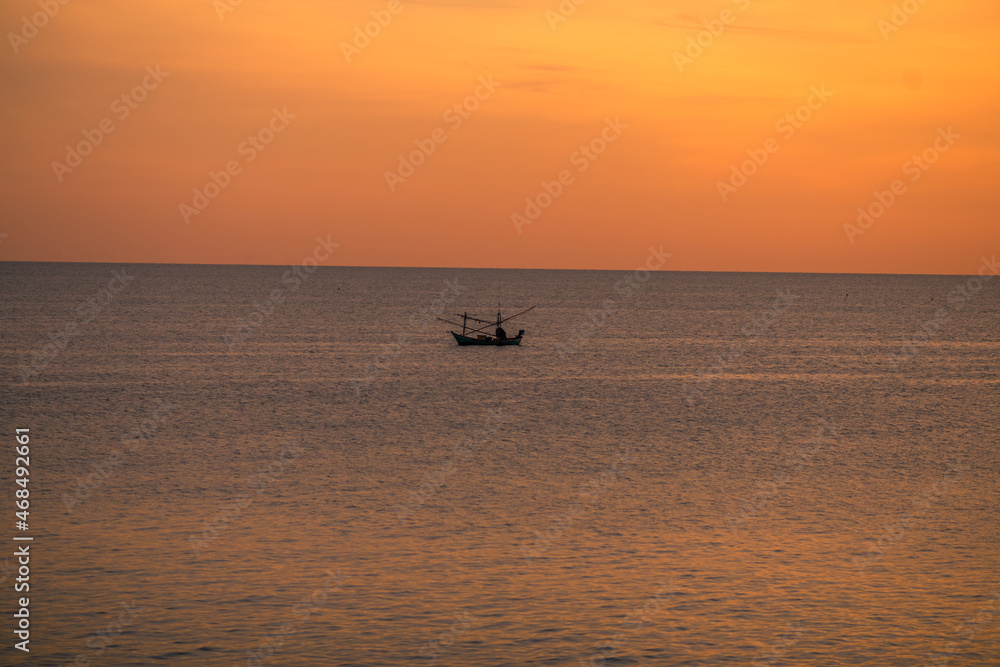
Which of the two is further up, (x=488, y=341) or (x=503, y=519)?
(x=488, y=341)

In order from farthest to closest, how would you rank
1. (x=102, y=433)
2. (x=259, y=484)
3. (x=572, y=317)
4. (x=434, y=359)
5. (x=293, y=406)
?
(x=572, y=317) < (x=434, y=359) < (x=293, y=406) < (x=102, y=433) < (x=259, y=484)

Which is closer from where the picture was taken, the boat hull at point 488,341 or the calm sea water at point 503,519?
the calm sea water at point 503,519

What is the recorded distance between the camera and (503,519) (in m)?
34.2

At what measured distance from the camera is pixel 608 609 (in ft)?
82.6

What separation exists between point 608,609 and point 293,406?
40322 millimetres

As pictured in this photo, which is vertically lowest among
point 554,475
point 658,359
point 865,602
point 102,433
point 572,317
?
point 865,602

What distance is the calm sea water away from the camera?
2350 cm

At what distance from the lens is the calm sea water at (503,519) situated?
23500 mm

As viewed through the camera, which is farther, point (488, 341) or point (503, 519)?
point (488, 341)

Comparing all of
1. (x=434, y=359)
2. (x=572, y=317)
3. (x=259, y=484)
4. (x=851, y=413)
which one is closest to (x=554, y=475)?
(x=259, y=484)

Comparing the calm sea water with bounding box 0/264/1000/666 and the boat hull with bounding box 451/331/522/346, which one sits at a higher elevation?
the boat hull with bounding box 451/331/522/346

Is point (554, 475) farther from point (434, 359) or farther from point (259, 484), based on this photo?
point (434, 359)

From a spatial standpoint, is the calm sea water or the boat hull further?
the boat hull

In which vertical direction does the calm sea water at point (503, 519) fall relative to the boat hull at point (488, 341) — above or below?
below
